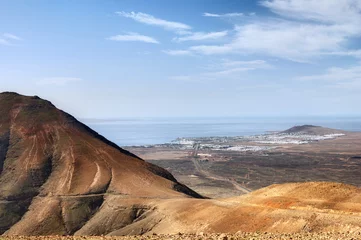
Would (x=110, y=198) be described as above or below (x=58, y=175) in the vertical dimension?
below

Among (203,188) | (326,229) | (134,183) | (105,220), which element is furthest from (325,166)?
(326,229)

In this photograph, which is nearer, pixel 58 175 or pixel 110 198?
pixel 110 198

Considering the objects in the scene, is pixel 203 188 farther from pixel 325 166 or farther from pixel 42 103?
pixel 325 166

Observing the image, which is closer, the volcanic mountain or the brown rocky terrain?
the brown rocky terrain

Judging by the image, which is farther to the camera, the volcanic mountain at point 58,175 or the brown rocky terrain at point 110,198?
the volcanic mountain at point 58,175
